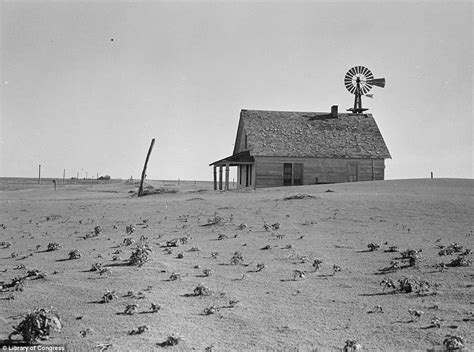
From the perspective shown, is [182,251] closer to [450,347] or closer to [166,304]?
[166,304]

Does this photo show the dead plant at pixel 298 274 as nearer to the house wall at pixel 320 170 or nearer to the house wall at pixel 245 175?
the house wall at pixel 320 170

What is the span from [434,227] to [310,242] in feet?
12.4

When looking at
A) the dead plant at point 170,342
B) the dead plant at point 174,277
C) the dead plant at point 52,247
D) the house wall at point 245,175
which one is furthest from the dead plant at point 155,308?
the house wall at point 245,175

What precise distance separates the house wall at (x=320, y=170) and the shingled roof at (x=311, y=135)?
434mm

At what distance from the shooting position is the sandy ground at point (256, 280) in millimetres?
5723

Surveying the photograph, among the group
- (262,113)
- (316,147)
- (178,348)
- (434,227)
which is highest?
(262,113)

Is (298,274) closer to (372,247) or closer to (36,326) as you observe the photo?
(372,247)

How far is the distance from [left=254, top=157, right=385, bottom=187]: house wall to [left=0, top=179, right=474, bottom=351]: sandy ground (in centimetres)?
1568

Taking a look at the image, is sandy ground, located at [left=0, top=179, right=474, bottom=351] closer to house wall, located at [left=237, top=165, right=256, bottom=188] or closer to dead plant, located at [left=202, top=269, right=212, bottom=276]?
dead plant, located at [left=202, top=269, right=212, bottom=276]

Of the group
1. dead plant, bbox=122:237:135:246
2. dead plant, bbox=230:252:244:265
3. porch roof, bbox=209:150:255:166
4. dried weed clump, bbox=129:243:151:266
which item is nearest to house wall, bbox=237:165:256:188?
porch roof, bbox=209:150:255:166

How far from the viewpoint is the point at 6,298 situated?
23.1ft

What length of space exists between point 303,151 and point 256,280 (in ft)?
79.7

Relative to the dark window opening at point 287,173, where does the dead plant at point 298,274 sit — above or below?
below

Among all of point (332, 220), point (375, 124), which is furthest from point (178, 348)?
point (375, 124)
